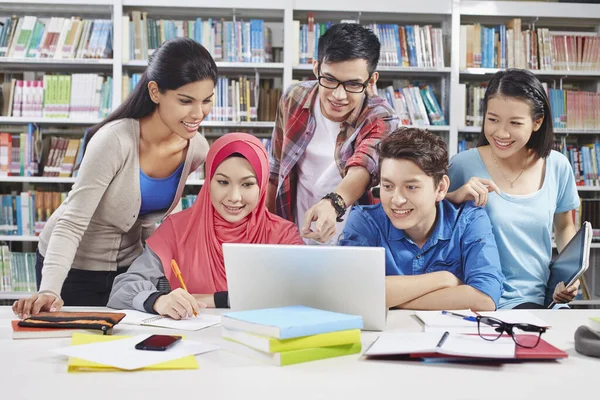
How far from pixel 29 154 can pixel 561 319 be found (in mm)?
3408

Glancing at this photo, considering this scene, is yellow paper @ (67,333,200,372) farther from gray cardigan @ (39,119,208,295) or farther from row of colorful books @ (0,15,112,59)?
row of colorful books @ (0,15,112,59)

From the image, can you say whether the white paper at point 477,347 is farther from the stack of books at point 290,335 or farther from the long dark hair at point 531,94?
the long dark hair at point 531,94

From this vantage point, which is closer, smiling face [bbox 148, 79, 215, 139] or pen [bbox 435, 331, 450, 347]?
pen [bbox 435, 331, 450, 347]

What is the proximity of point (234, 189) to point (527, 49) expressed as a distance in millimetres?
2945

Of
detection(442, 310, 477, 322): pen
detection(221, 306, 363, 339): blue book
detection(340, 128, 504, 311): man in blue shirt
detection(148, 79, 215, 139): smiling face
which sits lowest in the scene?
detection(442, 310, 477, 322): pen

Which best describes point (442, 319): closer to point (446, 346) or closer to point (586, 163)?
point (446, 346)

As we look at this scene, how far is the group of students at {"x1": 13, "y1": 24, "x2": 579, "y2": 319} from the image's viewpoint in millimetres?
1729

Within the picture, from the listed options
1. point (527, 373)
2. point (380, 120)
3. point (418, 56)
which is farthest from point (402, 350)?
point (418, 56)

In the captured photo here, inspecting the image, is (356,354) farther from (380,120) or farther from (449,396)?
(380,120)

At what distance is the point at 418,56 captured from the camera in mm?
4023

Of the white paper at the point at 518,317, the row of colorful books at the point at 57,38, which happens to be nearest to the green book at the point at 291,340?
the white paper at the point at 518,317

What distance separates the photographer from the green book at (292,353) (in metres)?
1.05

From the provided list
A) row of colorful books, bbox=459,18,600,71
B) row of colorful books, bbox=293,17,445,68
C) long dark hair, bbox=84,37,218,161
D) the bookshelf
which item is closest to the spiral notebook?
long dark hair, bbox=84,37,218,161

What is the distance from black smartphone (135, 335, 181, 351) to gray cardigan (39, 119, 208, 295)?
0.57 meters
